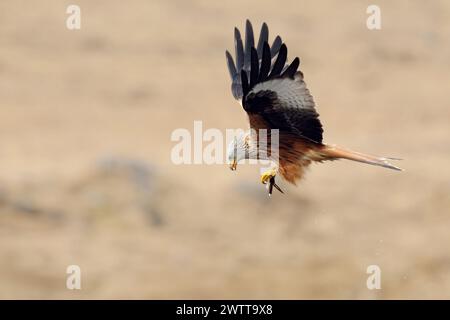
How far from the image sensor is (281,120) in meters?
8.78

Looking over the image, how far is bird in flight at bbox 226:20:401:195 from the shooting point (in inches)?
338

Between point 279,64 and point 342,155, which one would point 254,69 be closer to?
point 279,64

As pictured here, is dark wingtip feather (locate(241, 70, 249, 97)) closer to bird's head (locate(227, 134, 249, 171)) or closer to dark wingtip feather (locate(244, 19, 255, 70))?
bird's head (locate(227, 134, 249, 171))

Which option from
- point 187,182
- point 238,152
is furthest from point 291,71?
point 187,182

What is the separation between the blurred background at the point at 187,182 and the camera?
1920cm

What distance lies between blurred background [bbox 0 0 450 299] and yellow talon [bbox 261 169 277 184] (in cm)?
957

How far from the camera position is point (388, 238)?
65.5 ft

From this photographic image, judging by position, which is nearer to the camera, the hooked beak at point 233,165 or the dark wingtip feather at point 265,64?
the dark wingtip feather at point 265,64

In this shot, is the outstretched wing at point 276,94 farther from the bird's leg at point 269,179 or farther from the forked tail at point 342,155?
the bird's leg at point 269,179

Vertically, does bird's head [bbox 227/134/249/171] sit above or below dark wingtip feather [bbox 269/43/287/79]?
below

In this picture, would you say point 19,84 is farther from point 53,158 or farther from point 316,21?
point 316,21

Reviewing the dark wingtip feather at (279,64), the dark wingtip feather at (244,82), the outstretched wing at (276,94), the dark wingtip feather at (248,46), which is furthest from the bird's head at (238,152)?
the dark wingtip feather at (248,46)

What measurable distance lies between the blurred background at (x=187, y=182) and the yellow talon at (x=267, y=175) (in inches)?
377

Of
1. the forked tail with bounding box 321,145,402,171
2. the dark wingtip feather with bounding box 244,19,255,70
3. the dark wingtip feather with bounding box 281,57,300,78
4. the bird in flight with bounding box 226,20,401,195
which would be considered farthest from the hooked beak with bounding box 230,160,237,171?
the dark wingtip feather with bounding box 244,19,255,70
